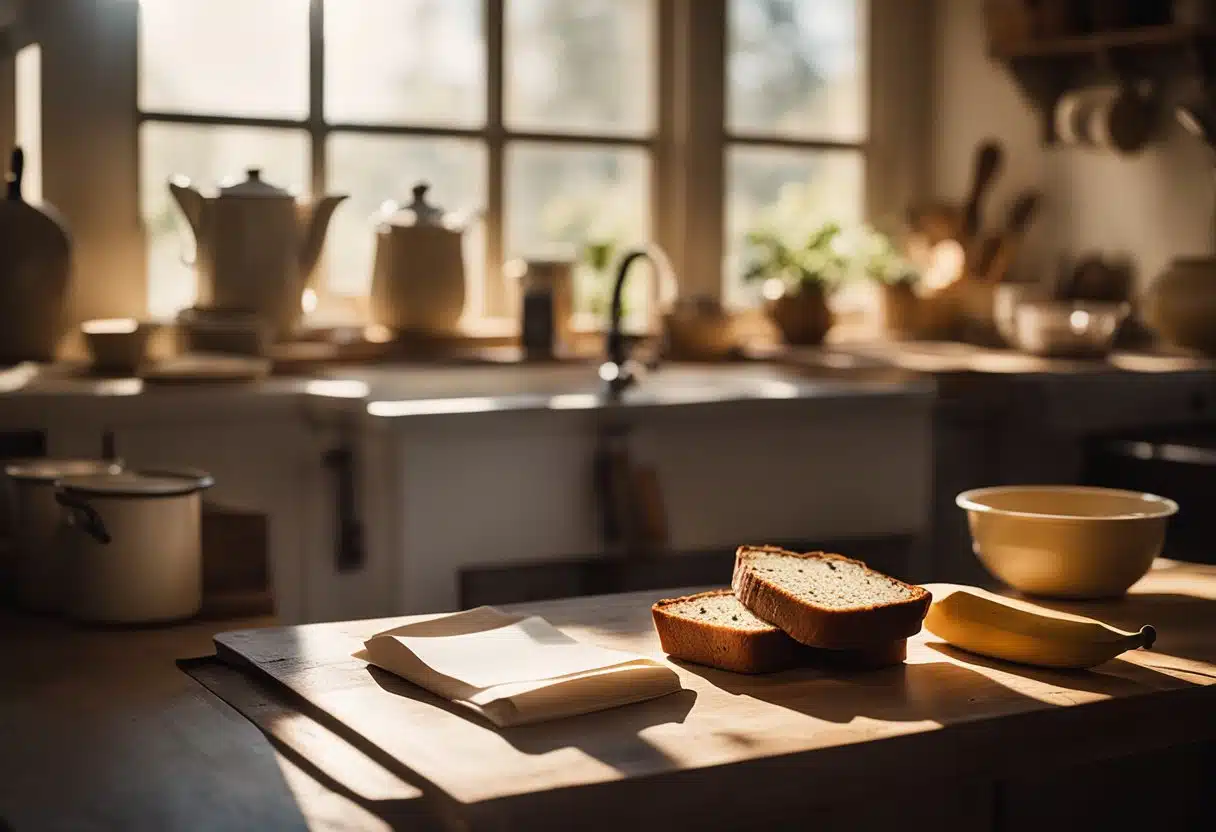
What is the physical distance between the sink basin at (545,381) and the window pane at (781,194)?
0.52 metres

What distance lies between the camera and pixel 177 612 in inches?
60.7

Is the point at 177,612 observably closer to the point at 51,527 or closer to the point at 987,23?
the point at 51,527

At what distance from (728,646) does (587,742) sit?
0.75ft

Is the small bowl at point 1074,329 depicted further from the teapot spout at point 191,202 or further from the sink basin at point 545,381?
the teapot spout at point 191,202

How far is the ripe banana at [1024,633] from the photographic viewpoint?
4.14ft

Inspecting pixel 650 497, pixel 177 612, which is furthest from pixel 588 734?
pixel 650 497

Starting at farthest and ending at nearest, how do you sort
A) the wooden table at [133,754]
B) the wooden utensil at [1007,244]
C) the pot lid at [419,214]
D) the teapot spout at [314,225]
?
the wooden utensil at [1007,244], the pot lid at [419,214], the teapot spout at [314,225], the wooden table at [133,754]

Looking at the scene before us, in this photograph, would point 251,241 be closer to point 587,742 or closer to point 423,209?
point 423,209

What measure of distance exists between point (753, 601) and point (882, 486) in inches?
79.0

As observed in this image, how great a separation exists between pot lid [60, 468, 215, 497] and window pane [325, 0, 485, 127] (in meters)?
2.05

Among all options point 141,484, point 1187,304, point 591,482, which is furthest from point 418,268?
point 141,484

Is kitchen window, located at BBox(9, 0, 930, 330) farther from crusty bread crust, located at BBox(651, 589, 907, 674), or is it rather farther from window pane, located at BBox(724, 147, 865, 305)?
crusty bread crust, located at BBox(651, 589, 907, 674)

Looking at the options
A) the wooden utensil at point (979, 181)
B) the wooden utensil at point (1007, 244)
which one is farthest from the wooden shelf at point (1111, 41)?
the wooden utensil at point (1007, 244)

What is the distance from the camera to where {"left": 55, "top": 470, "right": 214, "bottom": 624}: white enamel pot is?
1516 mm
